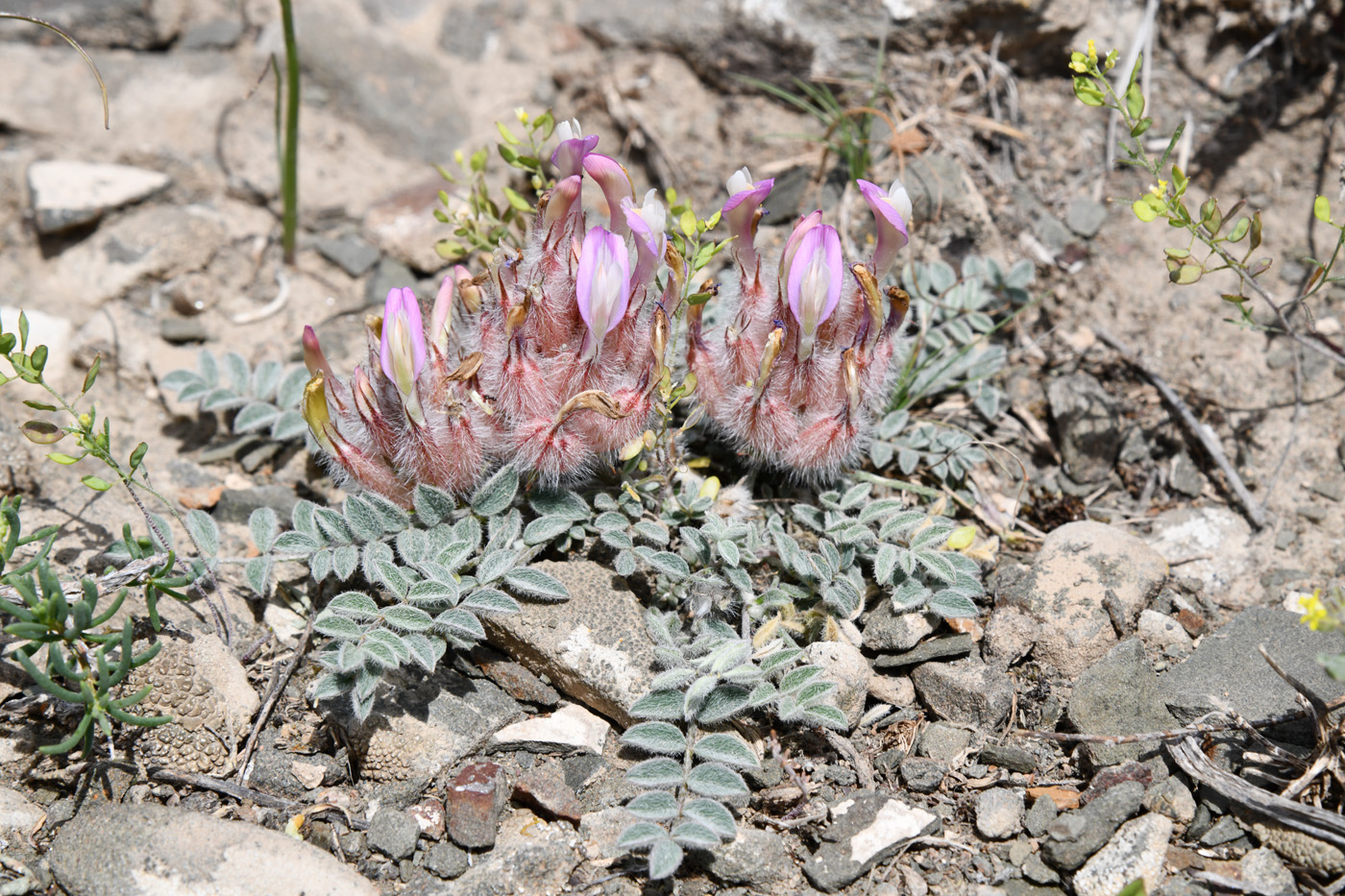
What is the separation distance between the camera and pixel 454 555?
2883 millimetres

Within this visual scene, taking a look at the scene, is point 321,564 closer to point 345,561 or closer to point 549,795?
point 345,561

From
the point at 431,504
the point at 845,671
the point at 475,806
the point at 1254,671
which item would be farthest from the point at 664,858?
the point at 1254,671

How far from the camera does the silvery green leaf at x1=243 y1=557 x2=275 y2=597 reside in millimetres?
3014

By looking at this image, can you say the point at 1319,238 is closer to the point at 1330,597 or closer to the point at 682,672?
the point at 1330,597

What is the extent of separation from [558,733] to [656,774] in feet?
1.31

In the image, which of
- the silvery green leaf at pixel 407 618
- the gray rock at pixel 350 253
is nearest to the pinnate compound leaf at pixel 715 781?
the silvery green leaf at pixel 407 618

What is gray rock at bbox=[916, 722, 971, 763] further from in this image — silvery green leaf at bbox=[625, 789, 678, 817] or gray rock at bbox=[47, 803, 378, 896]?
gray rock at bbox=[47, 803, 378, 896]

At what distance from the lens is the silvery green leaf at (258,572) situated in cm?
301

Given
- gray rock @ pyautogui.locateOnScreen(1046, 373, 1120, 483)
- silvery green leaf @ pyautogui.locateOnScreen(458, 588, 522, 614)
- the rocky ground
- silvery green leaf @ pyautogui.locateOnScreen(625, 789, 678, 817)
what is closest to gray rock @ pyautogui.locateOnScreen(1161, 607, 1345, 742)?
the rocky ground

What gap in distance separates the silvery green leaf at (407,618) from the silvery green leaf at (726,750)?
0.81 meters

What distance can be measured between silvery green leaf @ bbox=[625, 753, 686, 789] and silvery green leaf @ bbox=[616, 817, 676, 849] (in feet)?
0.40

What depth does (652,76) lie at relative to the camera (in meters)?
4.88

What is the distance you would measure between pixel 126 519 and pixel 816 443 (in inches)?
91.5

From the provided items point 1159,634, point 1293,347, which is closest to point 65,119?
point 1159,634
